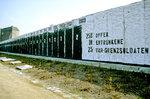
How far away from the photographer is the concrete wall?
7.05 meters

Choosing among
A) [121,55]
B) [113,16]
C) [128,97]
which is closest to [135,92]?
[128,97]

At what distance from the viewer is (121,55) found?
8008mm

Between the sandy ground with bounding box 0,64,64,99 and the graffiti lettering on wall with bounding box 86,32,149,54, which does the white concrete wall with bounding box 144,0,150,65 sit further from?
the sandy ground with bounding box 0,64,64,99

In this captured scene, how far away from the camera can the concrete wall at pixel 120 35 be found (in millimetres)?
7055

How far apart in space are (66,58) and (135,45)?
6919mm

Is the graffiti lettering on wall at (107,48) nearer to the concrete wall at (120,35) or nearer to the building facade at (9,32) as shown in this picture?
the concrete wall at (120,35)

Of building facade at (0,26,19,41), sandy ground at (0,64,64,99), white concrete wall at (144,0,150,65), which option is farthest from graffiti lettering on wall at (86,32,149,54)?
building facade at (0,26,19,41)

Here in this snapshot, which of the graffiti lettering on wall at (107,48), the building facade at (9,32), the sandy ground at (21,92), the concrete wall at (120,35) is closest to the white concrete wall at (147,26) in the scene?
the concrete wall at (120,35)

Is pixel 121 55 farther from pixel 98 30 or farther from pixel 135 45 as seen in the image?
pixel 98 30

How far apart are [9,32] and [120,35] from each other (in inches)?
2300

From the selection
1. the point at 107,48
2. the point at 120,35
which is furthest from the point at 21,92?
the point at 120,35

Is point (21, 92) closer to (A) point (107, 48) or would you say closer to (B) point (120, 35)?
(A) point (107, 48)

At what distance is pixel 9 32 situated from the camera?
186ft

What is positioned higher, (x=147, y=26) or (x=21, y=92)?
(x=147, y=26)
